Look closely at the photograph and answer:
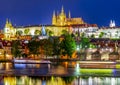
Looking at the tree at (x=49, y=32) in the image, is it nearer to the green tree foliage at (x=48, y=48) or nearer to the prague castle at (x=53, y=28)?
the prague castle at (x=53, y=28)

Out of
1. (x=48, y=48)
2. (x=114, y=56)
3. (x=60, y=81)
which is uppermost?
(x=48, y=48)

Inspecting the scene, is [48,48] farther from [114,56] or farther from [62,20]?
[62,20]

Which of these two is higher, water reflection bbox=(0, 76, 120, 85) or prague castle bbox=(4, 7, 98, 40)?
prague castle bbox=(4, 7, 98, 40)

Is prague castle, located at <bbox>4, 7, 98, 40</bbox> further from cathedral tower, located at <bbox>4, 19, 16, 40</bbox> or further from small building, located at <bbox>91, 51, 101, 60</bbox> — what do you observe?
small building, located at <bbox>91, 51, 101, 60</bbox>

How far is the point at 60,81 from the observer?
990 inches

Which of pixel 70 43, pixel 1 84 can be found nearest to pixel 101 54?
pixel 70 43

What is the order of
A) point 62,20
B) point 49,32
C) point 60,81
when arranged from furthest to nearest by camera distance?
1. point 62,20
2. point 49,32
3. point 60,81

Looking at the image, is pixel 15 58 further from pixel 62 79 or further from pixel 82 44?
pixel 62 79

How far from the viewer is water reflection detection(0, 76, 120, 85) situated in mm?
24350

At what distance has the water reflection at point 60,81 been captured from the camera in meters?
24.4

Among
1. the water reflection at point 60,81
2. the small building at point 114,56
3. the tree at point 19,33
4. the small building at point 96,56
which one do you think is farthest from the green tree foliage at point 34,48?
the tree at point 19,33

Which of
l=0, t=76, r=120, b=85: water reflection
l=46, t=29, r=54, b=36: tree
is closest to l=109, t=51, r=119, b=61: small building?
l=0, t=76, r=120, b=85: water reflection

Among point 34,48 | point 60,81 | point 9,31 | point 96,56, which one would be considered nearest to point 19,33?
point 9,31

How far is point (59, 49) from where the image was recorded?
4556 cm
